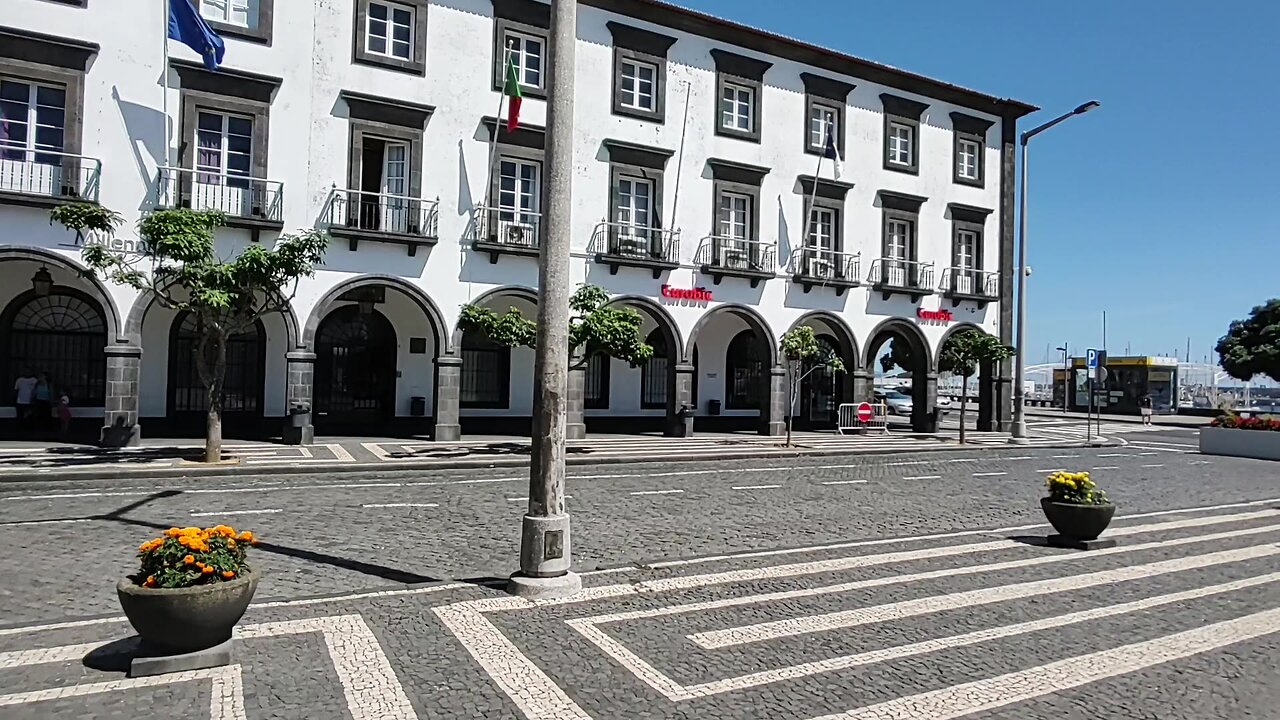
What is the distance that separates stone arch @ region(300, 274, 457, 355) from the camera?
19.2 meters

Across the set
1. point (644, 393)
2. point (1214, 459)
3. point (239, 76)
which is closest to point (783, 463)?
point (644, 393)

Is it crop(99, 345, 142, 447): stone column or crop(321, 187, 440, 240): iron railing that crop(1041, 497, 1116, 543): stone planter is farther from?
crop(99, 345, 142, 447): stone column

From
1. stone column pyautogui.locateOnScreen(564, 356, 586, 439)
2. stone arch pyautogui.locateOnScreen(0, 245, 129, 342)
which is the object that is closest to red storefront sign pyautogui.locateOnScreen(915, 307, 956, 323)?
stone column pyautogui.locateOnScreen(564, 356, 586, 439)

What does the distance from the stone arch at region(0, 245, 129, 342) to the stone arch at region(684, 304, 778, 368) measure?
13.7 m

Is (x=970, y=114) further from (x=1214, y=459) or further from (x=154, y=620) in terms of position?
(x=154, y=620)

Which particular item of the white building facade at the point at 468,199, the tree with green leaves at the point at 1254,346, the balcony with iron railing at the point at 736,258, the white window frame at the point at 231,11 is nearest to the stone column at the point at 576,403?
the white building facade at the point at 468,199

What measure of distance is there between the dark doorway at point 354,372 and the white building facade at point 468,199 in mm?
70

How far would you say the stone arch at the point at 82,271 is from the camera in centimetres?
1641

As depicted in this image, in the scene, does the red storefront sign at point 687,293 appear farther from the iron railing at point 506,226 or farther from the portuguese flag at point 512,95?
the portuguese flag at point 512,95

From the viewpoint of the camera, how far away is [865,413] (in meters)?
26.9

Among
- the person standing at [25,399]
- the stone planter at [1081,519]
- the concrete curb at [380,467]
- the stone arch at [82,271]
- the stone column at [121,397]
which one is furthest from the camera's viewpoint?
the person standing at [25,399]

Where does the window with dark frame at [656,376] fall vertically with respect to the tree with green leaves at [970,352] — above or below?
below

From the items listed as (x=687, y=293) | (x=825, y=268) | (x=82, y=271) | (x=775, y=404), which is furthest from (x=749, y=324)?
(x=82, y=271)

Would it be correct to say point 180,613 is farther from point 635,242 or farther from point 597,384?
point 597,384
